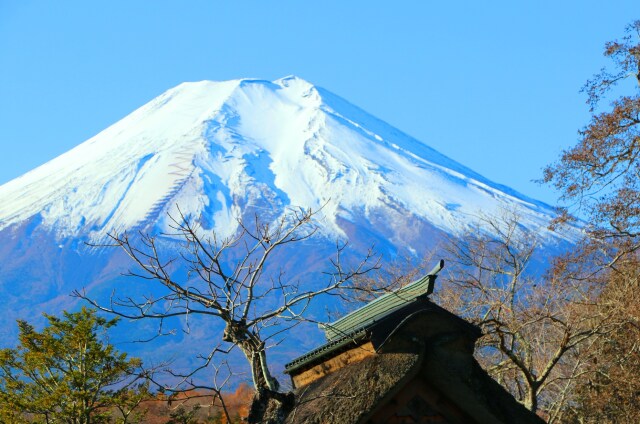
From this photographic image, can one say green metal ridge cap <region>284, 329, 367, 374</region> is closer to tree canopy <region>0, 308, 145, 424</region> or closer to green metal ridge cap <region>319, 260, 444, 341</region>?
green metal ridge cap <region>319, 260, 444, 341</region>

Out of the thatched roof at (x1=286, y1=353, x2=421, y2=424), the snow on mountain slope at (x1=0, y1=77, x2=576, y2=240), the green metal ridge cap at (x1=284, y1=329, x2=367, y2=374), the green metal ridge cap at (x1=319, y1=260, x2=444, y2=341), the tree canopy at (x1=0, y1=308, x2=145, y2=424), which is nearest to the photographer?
the thatched roof at (x1=286, y1=353, x2=421, y2=424)

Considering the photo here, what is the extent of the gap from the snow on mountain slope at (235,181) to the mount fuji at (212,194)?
0.86ft

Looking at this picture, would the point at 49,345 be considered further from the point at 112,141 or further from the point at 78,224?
the point at 112,141

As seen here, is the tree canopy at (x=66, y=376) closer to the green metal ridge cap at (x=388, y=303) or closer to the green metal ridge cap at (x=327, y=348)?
the green metal ridge cap at (x=327, y=348)

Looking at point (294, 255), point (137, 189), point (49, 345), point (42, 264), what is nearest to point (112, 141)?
point (137, 189)

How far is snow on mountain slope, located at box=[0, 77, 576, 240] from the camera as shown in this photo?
16462 cm

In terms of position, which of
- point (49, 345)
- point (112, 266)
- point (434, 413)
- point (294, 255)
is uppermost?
point (112, 266)

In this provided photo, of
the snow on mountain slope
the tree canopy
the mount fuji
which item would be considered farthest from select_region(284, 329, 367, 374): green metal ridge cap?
the snow on mountain slope

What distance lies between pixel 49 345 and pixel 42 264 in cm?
15146

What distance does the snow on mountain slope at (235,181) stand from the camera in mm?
164625

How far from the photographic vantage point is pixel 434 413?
8102 millimetres

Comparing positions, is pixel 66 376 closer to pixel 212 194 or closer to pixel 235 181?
pixel 212 194

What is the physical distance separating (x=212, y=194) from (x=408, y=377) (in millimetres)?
167294

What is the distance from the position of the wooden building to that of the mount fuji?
133904 millimetres
